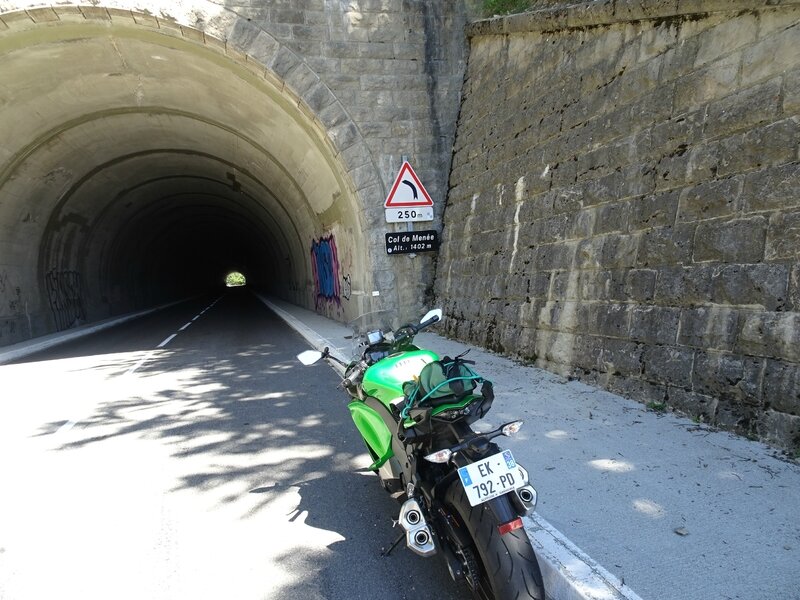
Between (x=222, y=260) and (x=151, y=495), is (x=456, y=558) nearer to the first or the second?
(x=151, y=495)

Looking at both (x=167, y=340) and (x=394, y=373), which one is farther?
(x=167, y=340)

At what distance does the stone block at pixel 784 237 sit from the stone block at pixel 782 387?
29.1 inches

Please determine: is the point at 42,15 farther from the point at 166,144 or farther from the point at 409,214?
the point at 409,214

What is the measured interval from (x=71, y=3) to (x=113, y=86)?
276cm

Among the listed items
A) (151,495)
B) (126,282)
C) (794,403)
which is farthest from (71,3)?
(126,282)

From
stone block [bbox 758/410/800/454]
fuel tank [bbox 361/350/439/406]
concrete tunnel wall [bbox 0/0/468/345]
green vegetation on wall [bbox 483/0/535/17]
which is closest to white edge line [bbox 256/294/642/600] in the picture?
fuel tank [bbox 361/350/439/406]

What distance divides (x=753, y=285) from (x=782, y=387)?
Result: 0.75m

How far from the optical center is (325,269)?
47.7 feet

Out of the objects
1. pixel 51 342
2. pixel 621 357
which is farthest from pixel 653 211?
pixel 51 342

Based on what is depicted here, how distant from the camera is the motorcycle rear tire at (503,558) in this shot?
6.36 feet

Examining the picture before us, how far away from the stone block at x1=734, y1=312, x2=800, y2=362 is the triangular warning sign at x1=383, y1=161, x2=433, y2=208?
6535mm

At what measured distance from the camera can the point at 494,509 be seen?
2072 millimetres

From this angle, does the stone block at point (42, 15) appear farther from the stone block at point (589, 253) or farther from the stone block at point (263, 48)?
the stone block at point (589, 253)

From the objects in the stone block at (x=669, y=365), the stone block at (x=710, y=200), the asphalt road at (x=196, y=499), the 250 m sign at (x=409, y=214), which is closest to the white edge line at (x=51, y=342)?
the asphalt road at (x=196, y=499)
